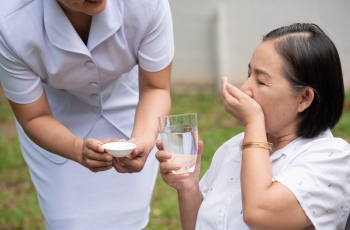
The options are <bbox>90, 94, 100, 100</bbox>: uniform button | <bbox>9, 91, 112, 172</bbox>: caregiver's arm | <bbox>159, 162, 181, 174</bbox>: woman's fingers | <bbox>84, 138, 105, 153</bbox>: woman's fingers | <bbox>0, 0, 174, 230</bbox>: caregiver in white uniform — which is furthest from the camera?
<bbox>90, 94, 100, 100</bbox>: uniform button

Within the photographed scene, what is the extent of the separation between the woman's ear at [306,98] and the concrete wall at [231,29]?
6.21 meters

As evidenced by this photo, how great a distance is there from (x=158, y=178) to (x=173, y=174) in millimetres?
3432

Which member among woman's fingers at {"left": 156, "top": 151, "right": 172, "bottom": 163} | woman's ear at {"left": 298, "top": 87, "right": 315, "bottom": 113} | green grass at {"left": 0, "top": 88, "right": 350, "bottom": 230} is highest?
woman's ear at {"left": 298, "top": 87, "right": 315, "bottom": 113}

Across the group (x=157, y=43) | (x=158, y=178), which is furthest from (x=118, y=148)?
(x=158, y=178)

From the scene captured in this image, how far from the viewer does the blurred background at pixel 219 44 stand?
754 cm

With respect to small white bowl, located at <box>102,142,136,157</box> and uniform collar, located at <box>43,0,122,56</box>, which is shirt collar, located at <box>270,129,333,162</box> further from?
uniform collar, located at <box>43,0,122,56</box>

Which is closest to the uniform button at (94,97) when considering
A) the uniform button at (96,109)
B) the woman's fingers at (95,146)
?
the uniform button at (96,109)

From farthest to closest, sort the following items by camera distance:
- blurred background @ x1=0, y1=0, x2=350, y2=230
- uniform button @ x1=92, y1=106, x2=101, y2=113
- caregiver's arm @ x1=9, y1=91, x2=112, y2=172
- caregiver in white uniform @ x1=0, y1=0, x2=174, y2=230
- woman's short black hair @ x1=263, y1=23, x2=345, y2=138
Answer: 1. blurred background @ x1=0, y1=0, x2=350, y2=230
2. uniform button @ x1=92, y1=106, x2=101, y2=113
3. caregiver's arm @ x1=9, y1=91, x2=112, y2=172
4. caregiver in white uniform @ x1=0, y1=0, x2=174, y2=230
5. woman's short black hair @ x1=263, y1=23, x2=345, y2=138

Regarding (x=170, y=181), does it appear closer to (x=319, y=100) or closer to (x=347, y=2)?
(x=319, y=100)

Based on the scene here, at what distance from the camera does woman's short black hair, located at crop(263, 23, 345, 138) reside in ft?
7.63

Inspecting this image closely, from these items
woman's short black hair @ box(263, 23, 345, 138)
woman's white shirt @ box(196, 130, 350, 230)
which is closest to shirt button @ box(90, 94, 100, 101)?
woman's white shirt @ box(196, 130, 350, 230)

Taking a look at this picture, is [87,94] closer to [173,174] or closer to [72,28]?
[72,28]

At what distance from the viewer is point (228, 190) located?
2516 mm

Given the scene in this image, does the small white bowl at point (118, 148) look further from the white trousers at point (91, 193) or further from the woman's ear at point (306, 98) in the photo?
the white trousers at point (91, 193)
